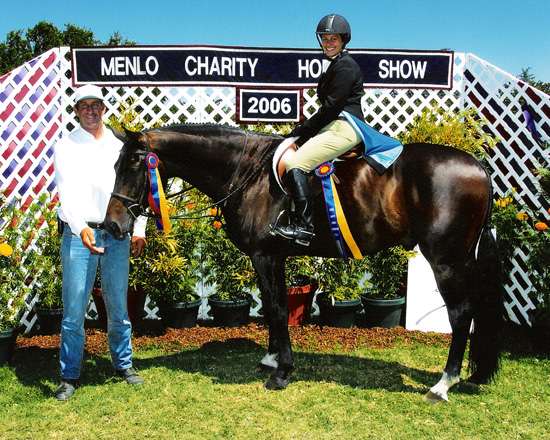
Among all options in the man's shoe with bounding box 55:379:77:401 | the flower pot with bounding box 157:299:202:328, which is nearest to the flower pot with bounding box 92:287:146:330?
the flower pot with bounding box 157:299:202:328

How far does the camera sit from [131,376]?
5113 mm

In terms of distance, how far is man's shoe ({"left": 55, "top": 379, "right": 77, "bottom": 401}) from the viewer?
4.72 meters

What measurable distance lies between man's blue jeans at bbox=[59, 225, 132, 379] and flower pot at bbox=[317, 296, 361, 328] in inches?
106

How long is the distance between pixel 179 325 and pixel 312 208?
3006 millimetres

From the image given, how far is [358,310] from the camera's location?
7480 millimetres

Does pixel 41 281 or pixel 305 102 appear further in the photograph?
pixel 305 102

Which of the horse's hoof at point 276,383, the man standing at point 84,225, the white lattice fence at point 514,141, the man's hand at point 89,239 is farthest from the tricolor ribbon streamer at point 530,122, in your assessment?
the man's hand at point 89,239

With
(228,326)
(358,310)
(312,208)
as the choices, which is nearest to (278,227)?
(312,208)

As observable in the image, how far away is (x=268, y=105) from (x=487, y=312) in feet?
12.0

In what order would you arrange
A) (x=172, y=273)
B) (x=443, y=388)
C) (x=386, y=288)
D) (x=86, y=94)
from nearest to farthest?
1. (x=86, y=94)
2. (x=443, y=388)
3. (x=172, y=273)
4. (x=386, y=288)

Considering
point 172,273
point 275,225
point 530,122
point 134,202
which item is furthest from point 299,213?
point 530,122

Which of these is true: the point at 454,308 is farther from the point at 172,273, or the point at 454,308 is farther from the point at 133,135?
the point at 172,273

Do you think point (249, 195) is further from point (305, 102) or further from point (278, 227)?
point (305, 102)

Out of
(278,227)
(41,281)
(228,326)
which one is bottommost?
(228,326)
